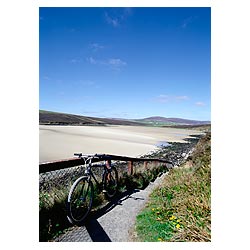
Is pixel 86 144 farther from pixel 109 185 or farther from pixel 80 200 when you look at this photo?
pixel 80 200

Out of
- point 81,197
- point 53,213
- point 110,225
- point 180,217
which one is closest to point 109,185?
point 81,197

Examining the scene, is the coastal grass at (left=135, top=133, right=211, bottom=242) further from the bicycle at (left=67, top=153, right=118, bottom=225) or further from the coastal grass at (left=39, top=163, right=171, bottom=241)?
the coastal grass at (left=39, top=163, right=171, bottom=241)

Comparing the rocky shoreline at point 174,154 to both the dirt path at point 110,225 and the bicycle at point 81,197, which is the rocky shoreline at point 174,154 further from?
the bicycle at point 81,197

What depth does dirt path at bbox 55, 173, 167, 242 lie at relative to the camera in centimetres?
315

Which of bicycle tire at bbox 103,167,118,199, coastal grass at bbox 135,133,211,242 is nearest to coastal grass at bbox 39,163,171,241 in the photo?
bicycle tire at bbox 103,167,118,199

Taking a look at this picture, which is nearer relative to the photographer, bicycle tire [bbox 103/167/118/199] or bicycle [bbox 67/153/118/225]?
bicycle [bbox 67/153/118/225]

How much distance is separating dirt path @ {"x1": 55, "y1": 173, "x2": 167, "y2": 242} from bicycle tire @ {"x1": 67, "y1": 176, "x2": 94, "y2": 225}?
0.41ft

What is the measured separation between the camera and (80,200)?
3639 mm

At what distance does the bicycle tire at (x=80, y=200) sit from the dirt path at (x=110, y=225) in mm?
126

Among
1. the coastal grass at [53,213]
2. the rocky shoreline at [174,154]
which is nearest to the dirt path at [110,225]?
the coastal grass at [53,213]
